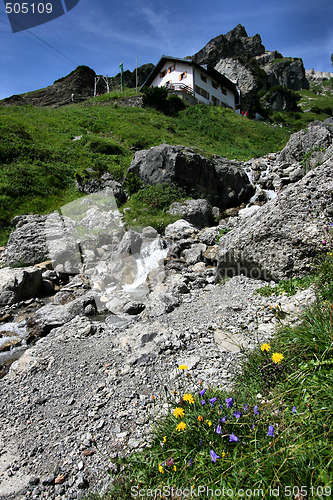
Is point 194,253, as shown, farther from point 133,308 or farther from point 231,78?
point 231,78

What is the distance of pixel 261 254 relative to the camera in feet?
23.7

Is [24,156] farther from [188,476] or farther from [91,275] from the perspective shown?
[188,476]

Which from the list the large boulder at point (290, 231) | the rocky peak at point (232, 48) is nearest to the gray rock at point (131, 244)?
the large boulder at point (290, 231)

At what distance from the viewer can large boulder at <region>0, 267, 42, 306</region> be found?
465 inches

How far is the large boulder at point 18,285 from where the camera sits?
11.8 meters

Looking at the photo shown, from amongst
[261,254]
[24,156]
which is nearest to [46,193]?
[24,156]

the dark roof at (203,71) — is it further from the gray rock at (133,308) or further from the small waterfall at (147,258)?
the gray rock at (133,308)

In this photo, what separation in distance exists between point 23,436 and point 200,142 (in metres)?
39.3

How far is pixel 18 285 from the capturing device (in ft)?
39.9

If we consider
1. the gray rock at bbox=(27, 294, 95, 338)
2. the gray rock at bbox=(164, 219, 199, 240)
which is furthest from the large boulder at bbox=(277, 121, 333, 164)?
the gray rock at bbox=(27, 294, 95, 338)

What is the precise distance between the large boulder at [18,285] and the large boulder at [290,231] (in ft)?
32.7

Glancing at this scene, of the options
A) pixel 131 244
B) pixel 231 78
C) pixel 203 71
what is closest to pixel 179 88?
pixel 203 71

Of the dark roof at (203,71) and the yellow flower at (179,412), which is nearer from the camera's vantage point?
the yellow flower at (179,412)

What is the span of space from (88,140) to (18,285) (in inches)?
974
